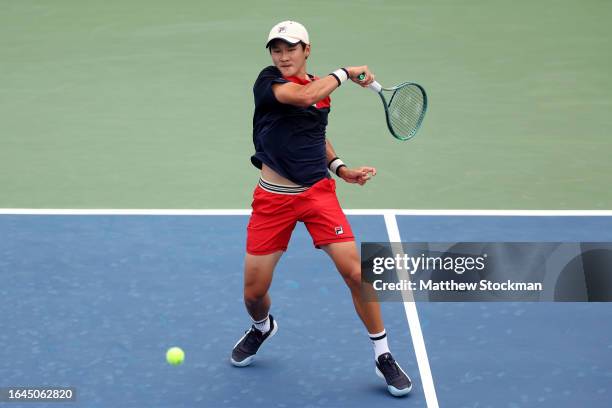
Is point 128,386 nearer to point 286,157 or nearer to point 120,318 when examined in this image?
point 120,318

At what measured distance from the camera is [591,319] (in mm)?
7176

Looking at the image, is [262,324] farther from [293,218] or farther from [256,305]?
[293,218]

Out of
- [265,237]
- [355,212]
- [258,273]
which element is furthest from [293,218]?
[355,212]

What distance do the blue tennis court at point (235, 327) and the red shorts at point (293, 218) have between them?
86 cm

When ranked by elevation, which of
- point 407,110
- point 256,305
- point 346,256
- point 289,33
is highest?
point 289,33

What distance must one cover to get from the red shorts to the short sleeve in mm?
560

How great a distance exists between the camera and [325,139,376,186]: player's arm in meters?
6.21

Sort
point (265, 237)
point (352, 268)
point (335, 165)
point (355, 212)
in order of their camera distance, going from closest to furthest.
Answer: point (352, 268) < point (265, 237) < point (335, 165) < point (355, 212)

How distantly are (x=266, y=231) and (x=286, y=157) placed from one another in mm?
449

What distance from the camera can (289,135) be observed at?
6.15 m

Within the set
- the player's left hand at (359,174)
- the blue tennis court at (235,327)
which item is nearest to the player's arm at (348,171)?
the player's left hand at (359,174)

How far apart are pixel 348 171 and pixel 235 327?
1.45 meters

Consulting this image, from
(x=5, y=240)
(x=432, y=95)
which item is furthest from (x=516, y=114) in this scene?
(x=5, y=240)

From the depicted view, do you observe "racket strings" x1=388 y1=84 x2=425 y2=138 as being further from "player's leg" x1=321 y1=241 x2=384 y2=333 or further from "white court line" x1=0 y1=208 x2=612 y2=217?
"white court line" x1=0 y1=208 x2=612 y2=217
